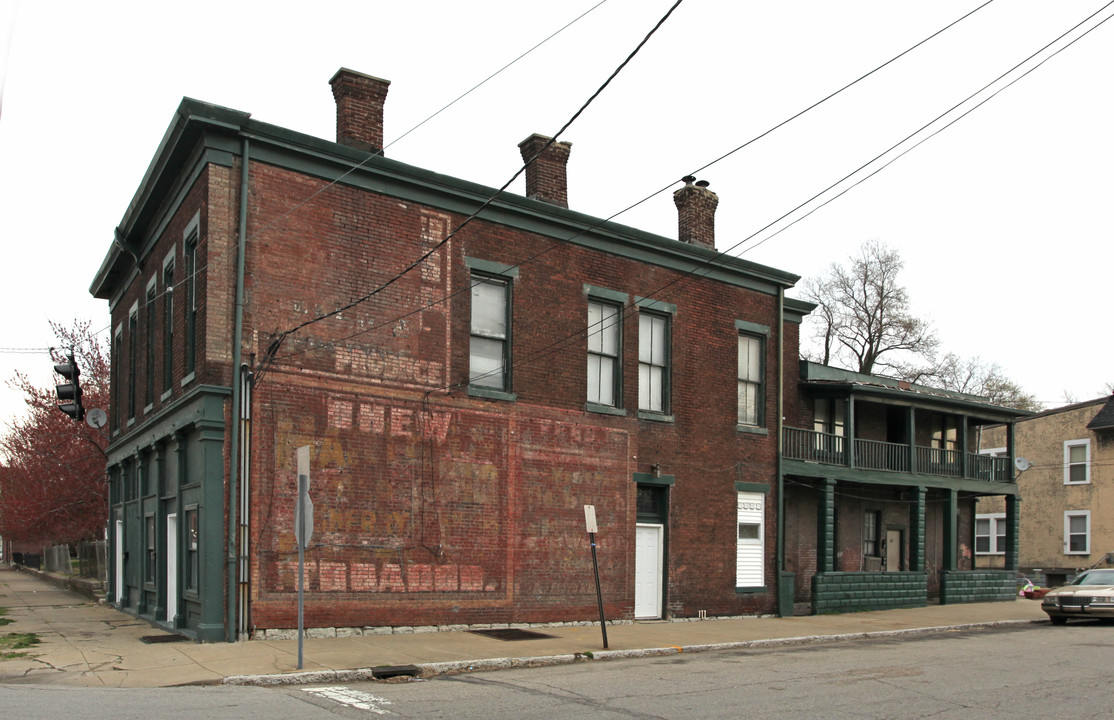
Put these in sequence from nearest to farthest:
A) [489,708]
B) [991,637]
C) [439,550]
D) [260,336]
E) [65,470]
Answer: [489,708], [260,336], [439,550], [991,637], [65,470]

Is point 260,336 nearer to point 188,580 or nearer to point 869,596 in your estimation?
point 188,580

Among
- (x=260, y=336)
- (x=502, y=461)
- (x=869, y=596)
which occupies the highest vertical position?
(x=260, y=336)

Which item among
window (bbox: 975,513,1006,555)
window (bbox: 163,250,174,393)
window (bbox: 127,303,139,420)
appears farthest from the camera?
window (bbox: 975,513,1006,555)

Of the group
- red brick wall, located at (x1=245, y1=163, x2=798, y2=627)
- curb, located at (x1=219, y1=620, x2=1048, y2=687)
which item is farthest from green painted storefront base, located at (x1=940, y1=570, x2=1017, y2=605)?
red brick wall, located at (x1=245, y1=163, x2=798, y2=627)

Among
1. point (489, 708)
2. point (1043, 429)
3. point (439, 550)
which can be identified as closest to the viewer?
point (489, 708)

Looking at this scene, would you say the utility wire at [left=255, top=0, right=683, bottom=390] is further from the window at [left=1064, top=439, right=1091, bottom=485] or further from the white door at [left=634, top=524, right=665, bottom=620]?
the window at [left=1064, top=439, right=1091, bottom=485]

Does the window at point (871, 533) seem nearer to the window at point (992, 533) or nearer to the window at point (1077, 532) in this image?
the window at point (1077, 532)

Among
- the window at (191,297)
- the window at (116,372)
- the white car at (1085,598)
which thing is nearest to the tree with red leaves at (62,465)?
the window at (116,372)

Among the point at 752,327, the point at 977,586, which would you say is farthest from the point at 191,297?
the point at 977,586

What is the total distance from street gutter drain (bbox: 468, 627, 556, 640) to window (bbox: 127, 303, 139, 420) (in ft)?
32.8

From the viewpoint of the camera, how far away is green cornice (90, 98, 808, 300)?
640 inches

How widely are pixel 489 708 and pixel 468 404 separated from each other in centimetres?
876

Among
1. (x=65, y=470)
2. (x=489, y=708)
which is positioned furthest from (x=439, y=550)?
(x=65, y=470)

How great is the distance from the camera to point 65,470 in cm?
3716
